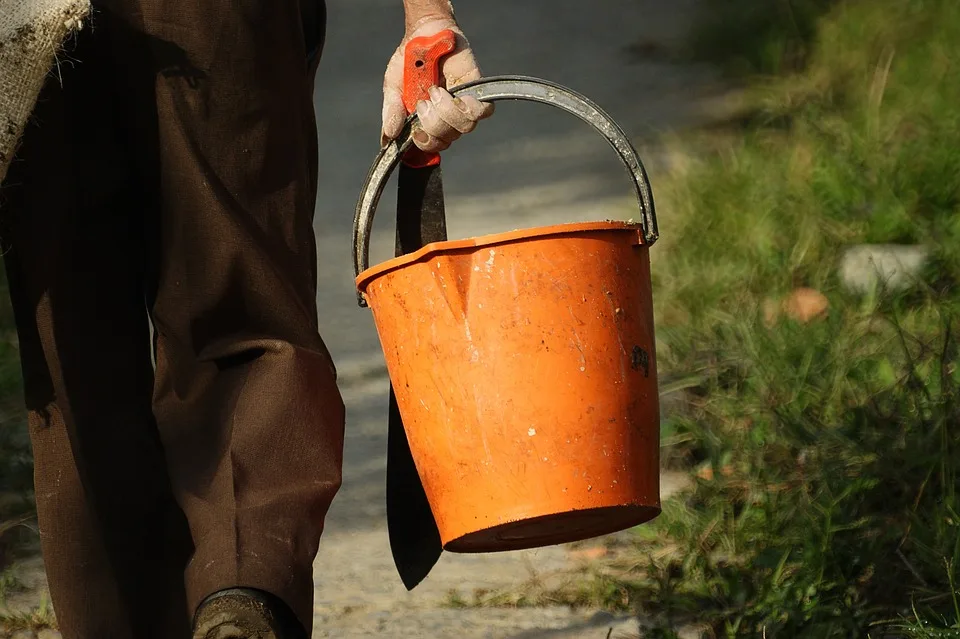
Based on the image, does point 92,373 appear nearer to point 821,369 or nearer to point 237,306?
point 237,306

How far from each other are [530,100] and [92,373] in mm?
705

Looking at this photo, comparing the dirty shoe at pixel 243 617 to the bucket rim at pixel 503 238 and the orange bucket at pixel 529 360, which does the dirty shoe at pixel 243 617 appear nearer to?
the orange bucket at pixel 529 360

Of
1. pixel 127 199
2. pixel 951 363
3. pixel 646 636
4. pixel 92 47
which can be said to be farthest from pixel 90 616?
pixel 951 363

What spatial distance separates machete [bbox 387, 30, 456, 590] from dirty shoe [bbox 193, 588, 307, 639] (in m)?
0.45

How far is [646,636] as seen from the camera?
2521 mm

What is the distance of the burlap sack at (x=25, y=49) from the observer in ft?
5.65

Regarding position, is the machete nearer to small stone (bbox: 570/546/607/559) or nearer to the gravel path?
the gravel path

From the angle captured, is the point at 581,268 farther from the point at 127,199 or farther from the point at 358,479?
the point at 358,479

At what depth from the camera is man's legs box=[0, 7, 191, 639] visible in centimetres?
189

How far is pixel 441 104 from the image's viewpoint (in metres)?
2.05

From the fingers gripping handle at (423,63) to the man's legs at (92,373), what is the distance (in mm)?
421

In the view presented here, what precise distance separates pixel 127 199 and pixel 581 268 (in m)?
0.63

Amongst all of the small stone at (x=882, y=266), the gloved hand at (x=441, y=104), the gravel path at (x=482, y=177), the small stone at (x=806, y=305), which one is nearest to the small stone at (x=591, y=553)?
the gravel path at (x=482, y=177)

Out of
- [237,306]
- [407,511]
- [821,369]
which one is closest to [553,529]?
[407,511]
